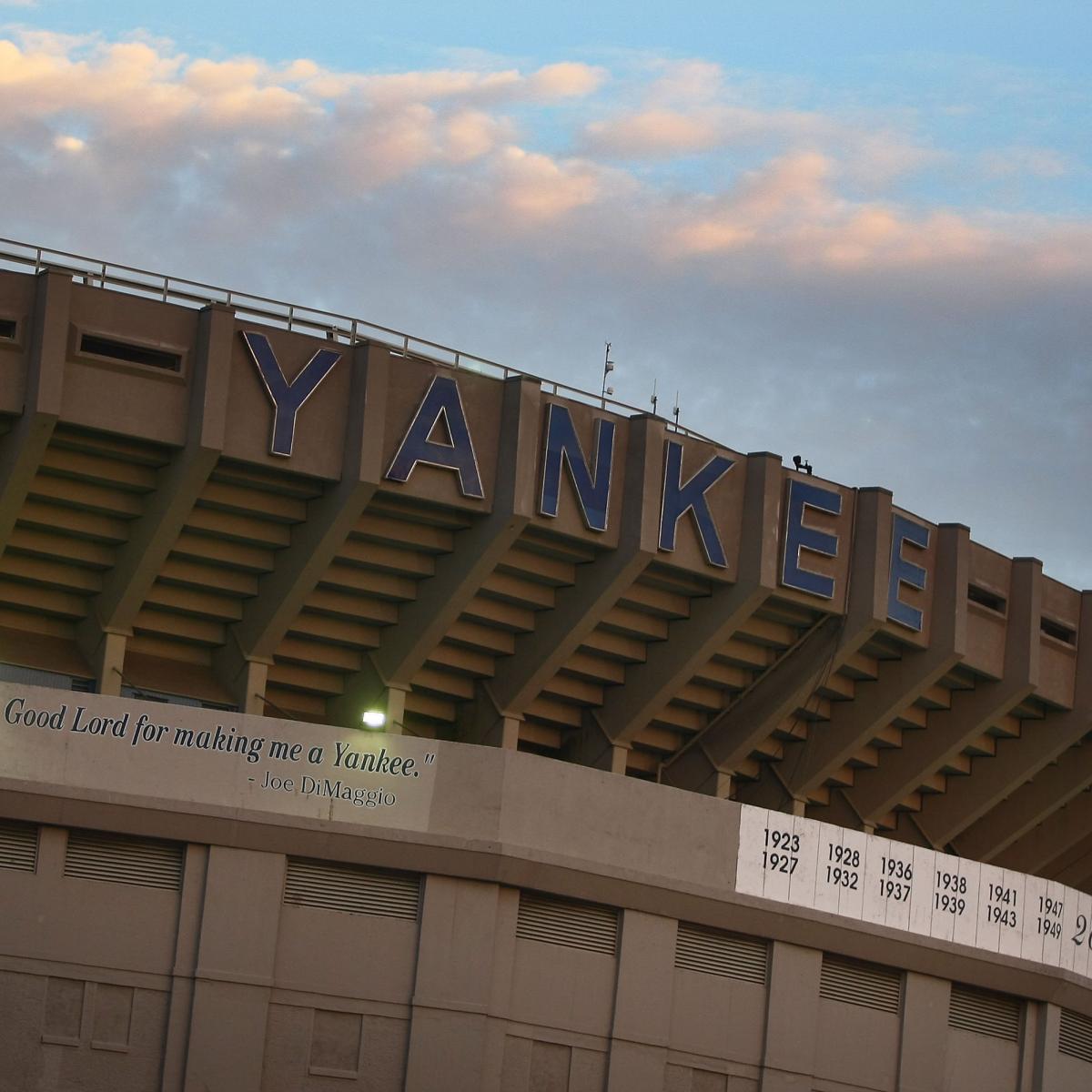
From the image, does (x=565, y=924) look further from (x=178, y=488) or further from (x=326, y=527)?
(x=178, y=488)

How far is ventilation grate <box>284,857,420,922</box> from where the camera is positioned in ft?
126

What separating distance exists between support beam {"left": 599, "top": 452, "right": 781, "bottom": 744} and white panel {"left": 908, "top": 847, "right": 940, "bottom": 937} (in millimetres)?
7295

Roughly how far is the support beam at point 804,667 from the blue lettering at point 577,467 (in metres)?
7.25

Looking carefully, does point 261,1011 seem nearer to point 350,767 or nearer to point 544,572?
point 350,767

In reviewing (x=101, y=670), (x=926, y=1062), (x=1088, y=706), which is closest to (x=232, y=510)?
(x=101, y=670)

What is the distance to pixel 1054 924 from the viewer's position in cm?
4538

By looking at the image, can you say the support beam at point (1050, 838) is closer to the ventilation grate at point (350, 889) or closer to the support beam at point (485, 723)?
the support beam at point (485, 723)

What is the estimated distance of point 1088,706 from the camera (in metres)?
56.7

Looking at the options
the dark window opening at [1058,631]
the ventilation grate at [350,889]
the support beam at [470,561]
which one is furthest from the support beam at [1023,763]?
the ventilation grate at [350,889]

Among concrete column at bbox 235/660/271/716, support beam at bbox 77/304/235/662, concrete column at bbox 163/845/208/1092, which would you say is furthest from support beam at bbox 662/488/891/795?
concrete column at bbox 163/845/208/1092

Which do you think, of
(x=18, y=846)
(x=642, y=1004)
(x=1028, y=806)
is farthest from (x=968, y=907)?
(x=18, y=846)

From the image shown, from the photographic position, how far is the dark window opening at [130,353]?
41625 millimetres

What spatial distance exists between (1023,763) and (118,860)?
28.0 m

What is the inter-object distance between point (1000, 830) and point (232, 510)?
86.1 ft
